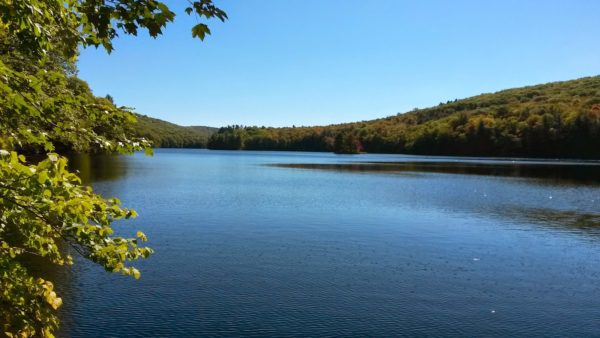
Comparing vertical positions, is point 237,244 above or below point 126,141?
below

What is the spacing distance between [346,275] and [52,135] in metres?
14.4

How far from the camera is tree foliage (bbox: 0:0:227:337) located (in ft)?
16.2

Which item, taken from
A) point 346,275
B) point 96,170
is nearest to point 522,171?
point 96,170

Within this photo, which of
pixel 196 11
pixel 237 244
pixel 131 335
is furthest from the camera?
pixel 237 244

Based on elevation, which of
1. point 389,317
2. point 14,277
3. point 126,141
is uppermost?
point 126,141

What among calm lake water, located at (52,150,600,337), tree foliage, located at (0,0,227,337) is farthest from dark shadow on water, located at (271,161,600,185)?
tree foliage, located at (0,0,227,337)

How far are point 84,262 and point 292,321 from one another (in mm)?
9882

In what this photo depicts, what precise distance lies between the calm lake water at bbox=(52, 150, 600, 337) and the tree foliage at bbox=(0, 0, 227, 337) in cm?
764

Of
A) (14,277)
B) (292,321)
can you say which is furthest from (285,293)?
(14,277)

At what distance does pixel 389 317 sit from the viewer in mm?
14914

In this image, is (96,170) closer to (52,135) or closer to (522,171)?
(52,135)

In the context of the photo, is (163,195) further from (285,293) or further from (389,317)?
(389,317)

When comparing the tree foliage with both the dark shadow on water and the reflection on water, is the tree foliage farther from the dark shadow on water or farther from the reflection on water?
Answer: the dark shadow on water

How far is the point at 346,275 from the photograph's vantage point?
63.3 feet
